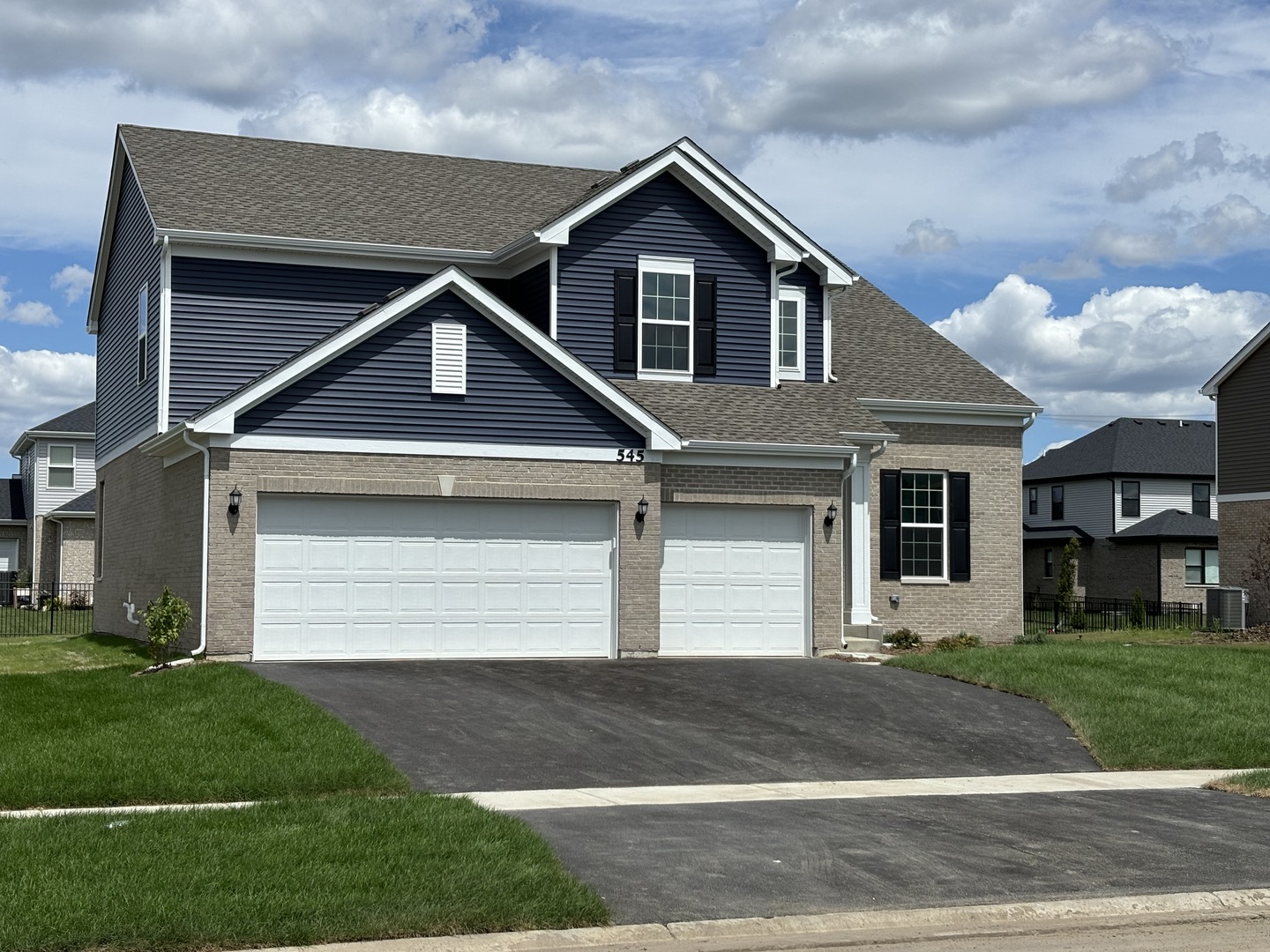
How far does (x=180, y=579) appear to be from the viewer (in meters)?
22.2

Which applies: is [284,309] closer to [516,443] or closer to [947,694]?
[516,443]

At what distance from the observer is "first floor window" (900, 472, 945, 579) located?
2831 cm

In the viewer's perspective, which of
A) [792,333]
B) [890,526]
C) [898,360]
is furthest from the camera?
[898,360]

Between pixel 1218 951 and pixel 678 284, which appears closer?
pixel 1218 951

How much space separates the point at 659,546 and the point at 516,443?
2771 millimetres

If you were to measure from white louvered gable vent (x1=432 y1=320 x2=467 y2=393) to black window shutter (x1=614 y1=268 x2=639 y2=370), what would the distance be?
388cm

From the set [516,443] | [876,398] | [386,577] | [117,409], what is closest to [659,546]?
[516,443]

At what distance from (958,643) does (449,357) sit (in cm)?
1033

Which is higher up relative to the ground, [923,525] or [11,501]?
[11,501]

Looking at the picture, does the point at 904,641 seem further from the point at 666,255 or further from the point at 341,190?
the point at 341,190

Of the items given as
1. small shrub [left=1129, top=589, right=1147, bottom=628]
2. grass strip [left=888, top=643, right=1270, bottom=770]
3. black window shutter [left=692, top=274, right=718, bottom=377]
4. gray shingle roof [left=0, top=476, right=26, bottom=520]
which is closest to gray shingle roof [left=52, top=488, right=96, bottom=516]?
gray shingle roof [left=0, top=476, right=26, bottom=520]

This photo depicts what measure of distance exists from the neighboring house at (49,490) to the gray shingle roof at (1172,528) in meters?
38.0

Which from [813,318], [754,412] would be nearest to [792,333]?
[813,318]

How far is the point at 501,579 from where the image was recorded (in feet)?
72.9
